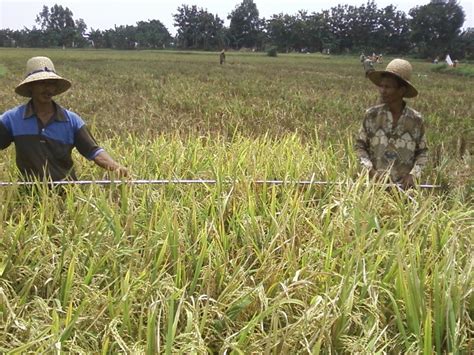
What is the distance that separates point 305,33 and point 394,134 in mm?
77284

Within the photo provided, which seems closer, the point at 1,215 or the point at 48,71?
the point at 1,215

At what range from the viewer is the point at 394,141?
317 cm

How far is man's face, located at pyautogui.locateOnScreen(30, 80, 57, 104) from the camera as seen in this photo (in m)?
2.66

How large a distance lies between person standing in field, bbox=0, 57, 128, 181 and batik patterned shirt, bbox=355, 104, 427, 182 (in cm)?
165

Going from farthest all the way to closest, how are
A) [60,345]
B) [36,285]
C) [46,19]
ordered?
[46,19] → [36,285] → [60,345]

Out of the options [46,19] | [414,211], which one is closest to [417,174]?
[414,211]

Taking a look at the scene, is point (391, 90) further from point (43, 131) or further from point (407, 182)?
point (43, 131)

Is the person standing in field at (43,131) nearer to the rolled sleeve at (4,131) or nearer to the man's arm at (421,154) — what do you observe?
the rolled sleeve at (4,131)

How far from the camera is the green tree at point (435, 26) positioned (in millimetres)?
65562

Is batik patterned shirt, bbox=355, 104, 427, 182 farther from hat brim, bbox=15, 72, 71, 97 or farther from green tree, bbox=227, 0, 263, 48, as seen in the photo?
green tree, bbox=227, 0, 263, 48

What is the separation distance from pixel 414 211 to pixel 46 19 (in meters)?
130

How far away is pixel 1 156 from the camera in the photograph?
365 cm

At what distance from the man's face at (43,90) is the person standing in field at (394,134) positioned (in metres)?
1.95

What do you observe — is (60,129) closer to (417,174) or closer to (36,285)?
(36,285)
